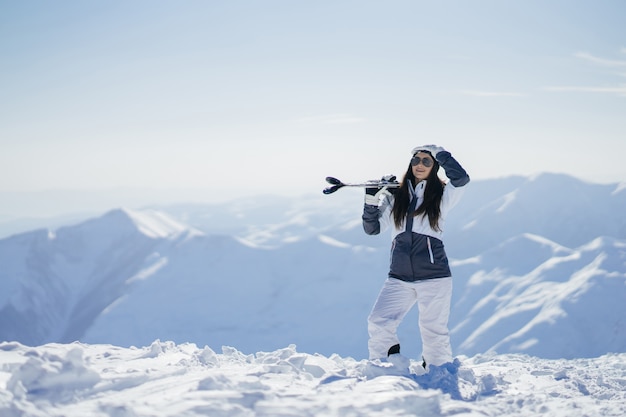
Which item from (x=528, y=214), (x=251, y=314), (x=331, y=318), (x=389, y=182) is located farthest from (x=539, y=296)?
(x=389, y=182)

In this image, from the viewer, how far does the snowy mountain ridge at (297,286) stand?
54.8m

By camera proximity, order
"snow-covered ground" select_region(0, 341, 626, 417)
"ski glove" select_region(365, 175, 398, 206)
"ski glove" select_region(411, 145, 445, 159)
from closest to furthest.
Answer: "snow-covered ground" select_region(0, 341, 626, 417)
"ski glove" select_region(411, 145, 445, 159)
"ski glove" select_region(365, 175, 398, 206)

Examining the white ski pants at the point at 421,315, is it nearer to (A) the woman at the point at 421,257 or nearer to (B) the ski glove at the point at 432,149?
(A) the woman at the point at 421,257

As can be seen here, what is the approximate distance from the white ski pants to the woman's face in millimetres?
1154

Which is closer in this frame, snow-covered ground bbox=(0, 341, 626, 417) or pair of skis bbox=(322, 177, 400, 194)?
snow-covered ground bbox=(0, 341, 626, 417)

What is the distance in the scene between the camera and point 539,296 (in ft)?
198

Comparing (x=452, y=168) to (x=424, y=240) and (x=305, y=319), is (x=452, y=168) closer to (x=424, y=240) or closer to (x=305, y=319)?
(x=424, y=240)

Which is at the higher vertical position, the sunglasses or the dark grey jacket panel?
the sunglasses

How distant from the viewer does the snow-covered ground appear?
3961 mm

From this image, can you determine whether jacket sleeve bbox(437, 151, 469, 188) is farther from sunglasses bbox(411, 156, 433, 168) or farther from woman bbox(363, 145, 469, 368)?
sunglasses bbox(411, 156, 433, 168)

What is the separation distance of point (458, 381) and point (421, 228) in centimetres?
160

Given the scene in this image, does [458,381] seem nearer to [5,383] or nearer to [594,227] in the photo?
[5,383]

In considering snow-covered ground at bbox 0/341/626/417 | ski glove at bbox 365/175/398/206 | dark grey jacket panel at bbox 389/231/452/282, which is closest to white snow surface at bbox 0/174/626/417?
snow-covered ground at bbox 0/341/626/417

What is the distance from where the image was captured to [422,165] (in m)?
5.69
